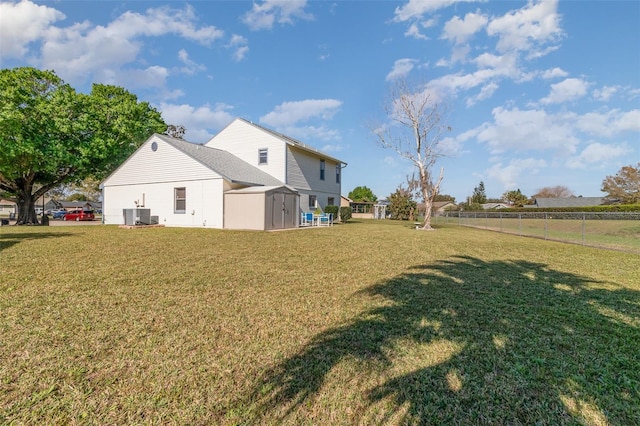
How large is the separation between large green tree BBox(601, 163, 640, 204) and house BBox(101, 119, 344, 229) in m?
45.3

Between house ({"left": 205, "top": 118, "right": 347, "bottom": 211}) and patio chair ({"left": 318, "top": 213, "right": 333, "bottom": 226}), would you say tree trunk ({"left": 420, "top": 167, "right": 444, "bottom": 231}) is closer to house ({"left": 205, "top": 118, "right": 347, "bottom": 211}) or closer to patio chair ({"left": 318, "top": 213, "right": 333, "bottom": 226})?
patio chair ({"left": 318, "top": 213, "right": 333, "bottom": 226})

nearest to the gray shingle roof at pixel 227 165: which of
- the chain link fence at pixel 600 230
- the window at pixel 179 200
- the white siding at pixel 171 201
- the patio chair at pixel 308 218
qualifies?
the white siding at pixel 171 201

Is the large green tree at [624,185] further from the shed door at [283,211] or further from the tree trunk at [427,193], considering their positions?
the shed door at [283,211]

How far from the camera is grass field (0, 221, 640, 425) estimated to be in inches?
80.3

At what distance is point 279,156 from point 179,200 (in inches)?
267

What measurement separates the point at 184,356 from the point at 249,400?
36.1 inches

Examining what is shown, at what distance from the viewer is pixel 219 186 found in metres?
16.0

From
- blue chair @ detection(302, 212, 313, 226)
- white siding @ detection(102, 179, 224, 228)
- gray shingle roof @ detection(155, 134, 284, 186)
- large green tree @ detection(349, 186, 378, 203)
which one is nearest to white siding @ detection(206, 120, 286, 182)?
gray shingle roof @ detection(155, 134, 284, 186)

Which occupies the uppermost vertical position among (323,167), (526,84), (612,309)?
(526,84)

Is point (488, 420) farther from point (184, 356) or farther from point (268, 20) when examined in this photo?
point (268, 20)

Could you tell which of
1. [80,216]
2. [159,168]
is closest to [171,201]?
[159,168]

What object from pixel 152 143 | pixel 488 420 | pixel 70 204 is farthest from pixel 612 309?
pixel 70 204

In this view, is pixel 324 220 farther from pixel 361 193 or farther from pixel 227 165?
pixel 361 193

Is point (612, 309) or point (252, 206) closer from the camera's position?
point (612, 309)
